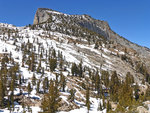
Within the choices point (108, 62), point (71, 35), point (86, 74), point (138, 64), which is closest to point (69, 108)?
point (86, 74)

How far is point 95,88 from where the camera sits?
82812 mm

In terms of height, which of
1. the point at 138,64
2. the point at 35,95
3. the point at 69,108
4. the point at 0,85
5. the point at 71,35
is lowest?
the point at 69,108

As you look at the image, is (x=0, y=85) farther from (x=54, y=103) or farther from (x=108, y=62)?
(x=108, y=62)

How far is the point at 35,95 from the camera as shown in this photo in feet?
197

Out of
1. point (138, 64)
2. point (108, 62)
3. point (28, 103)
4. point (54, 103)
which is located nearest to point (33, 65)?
point (28, 103)

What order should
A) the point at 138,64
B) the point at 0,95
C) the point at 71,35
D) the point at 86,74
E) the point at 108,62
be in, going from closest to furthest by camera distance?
the point at 0,95
the point at 86,74
the point at 108,62
the point at 138,64
the point at 71,35

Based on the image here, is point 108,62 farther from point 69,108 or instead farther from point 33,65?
point 69,108

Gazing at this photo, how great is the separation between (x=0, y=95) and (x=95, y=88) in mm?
50498

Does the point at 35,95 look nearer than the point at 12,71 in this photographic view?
Yes

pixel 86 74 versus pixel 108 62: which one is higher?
pixel 108 62

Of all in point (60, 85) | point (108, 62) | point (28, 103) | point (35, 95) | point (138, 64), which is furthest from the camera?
point (138, 64)

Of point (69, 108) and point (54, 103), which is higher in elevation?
point (54, 103)

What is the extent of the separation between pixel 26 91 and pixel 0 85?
42.3ft

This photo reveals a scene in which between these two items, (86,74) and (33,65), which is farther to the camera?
(86,74)
